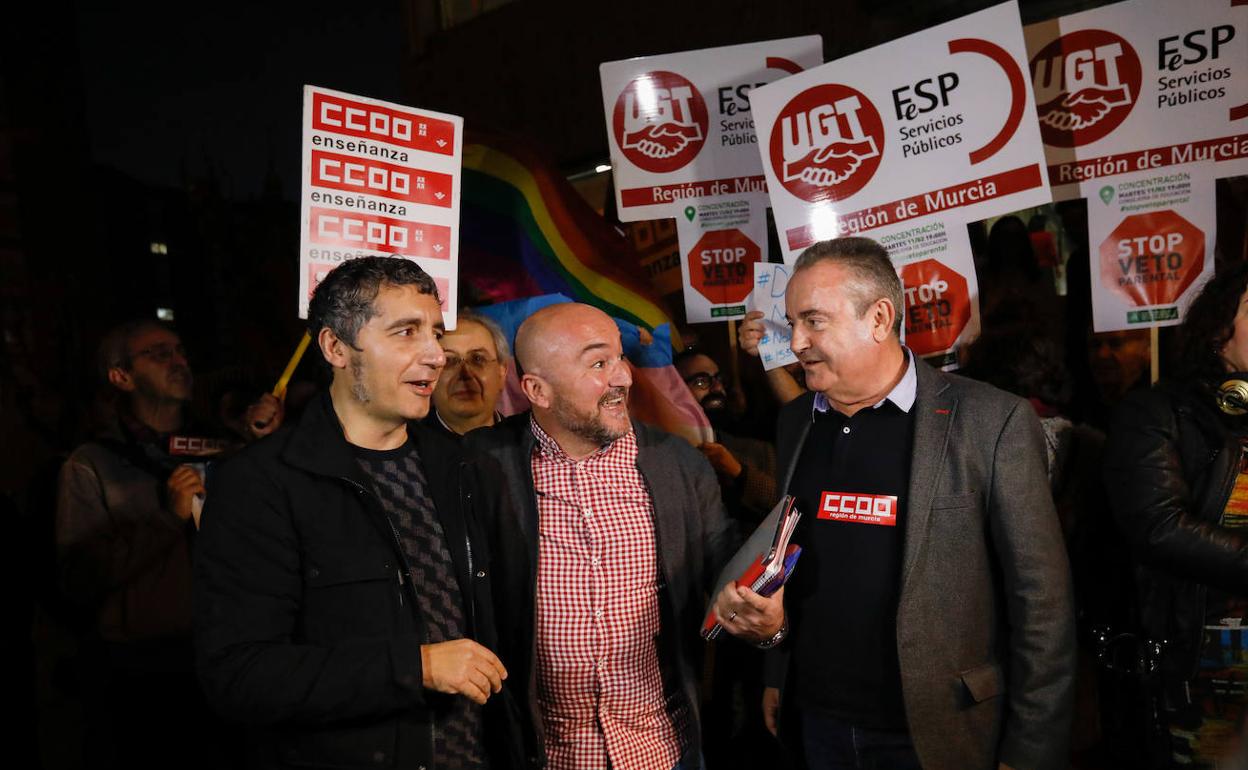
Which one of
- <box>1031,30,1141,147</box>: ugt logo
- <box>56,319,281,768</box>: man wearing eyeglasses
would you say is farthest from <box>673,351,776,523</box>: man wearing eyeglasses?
<box>56,319,281,768</box>: man wearing eyeglasses

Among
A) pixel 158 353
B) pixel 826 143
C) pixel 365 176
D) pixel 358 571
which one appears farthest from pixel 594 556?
pixel 158 353

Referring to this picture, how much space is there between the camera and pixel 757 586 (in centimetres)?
235

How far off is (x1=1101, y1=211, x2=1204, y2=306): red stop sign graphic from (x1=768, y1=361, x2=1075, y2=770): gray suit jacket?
1.77 metres

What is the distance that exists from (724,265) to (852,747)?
285 centimetres

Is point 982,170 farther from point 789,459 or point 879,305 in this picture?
point 789,459

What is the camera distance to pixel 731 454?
438cm

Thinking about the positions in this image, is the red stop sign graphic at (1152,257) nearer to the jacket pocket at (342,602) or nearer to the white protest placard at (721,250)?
the white protest placard at (721,250)

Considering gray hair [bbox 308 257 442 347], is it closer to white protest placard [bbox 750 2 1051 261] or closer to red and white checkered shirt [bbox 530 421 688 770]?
red and white checkered shirt [bbox 530 421 688 770]

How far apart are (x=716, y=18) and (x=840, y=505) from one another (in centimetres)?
792

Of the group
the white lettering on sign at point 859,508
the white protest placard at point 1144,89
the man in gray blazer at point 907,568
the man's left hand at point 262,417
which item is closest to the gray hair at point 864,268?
the man in gray blazer at point 907,568

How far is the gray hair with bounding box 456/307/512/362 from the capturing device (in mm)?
4062

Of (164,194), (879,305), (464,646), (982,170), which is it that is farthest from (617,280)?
(164,194)

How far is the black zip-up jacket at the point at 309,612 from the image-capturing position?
2.10m

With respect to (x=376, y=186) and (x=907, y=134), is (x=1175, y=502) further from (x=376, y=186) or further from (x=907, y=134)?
(x=376, y=186)
